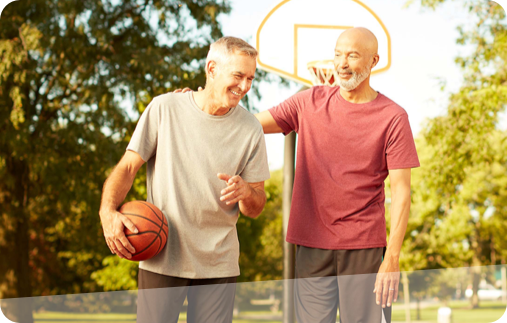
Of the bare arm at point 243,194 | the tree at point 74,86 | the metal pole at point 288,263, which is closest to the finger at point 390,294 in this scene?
the bare arm at point 243,194

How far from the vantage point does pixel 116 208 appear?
2.62 metres

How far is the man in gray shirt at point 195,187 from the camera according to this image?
2637 mm

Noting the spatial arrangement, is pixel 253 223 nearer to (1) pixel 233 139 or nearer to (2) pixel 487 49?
(2) pixel 487 49

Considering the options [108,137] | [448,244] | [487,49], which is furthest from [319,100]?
[448,244]

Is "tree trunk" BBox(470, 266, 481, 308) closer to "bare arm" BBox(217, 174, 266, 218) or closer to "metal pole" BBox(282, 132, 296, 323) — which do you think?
"metal pole" BBox(282, 132, 296, 323)

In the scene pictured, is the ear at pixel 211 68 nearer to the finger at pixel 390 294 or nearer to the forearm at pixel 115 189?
the forearm at pixel 115 189

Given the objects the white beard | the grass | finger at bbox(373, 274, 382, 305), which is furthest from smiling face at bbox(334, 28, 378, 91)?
the grass

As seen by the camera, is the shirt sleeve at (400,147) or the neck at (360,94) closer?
the shirt sleeve at (400,147)

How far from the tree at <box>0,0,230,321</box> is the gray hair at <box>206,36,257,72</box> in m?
8.38

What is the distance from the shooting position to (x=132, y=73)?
11578 millimetres

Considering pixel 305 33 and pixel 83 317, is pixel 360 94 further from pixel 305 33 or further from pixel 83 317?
pixel 83 317

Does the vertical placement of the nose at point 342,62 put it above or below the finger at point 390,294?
above

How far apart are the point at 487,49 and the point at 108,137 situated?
944 centimetres

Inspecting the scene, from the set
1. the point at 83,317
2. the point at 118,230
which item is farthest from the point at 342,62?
the point at 83,317
